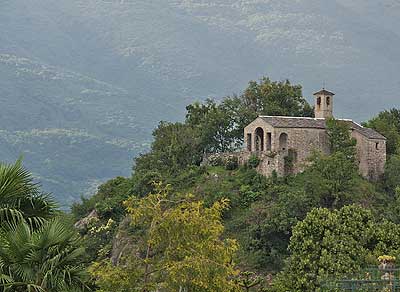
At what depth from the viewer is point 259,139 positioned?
63.9 metres

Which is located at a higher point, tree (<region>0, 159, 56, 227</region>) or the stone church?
the stone church

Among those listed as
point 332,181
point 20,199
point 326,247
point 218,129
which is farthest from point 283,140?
point 20,199

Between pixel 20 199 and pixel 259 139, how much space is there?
4201 cm

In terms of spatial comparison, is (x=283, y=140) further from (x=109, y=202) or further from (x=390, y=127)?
(x=109, y=202)

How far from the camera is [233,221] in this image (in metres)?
60.7

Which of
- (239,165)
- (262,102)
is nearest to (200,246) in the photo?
(239,165)

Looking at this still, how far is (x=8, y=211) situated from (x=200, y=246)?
170 inches

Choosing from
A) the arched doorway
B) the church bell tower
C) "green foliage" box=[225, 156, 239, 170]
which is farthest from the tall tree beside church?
"green foliage" box=[225, 156, 239, 170]

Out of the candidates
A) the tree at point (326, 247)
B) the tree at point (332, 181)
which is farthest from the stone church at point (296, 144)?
the tree at point (326, 247)

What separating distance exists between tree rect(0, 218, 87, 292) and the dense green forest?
0.08 feet

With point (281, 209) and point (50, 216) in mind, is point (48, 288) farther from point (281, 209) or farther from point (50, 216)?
point (281, 209)

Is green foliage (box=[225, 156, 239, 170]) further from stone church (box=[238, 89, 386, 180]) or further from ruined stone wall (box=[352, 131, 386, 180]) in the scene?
ruined stone wall (box=[352, 131, 386, 180])

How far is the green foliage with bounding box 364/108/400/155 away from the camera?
6738 centimetres

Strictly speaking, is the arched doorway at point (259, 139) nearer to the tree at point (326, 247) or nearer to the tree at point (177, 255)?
the tree at point (326, 247)
